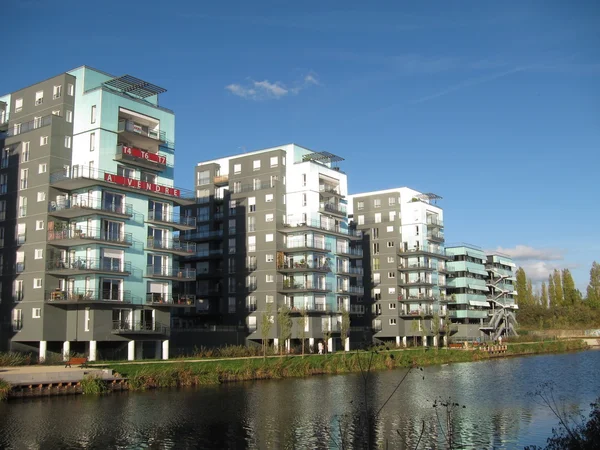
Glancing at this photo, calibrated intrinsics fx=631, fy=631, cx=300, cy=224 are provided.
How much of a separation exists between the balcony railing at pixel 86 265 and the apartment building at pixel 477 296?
67.4 metres

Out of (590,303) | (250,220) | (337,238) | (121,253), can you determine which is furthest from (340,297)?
(590,303)

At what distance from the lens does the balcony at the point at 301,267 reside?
247 feet

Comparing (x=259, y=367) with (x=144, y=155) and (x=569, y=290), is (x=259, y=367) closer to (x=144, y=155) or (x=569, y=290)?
(x=144, y=155)

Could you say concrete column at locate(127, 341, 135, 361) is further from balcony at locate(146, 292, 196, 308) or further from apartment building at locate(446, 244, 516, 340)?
apartment building at locate(446, 244, 516, 340)

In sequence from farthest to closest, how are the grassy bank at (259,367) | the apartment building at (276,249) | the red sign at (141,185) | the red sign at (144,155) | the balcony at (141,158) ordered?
the apartment building at (276,249) < the red sign at (144,155) < the balcony at (141,158) < the red sign at (141,185) < the grassy bank at (259,367)

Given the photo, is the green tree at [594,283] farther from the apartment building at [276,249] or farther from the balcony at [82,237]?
the balcony at [82,237]

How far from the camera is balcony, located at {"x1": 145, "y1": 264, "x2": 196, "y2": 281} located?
58812mm

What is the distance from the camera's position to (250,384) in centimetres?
4678

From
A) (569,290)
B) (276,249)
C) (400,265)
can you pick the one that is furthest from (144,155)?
(569,290)

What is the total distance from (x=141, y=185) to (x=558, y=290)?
118550mm

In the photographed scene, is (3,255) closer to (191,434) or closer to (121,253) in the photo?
(121,253)

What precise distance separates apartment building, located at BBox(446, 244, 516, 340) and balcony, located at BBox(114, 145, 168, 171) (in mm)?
64094

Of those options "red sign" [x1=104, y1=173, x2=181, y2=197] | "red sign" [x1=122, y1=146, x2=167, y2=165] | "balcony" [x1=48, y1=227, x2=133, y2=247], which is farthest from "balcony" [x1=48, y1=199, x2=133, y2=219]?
"red sign" [x1=122, y1=146, x2=167, y2=165]

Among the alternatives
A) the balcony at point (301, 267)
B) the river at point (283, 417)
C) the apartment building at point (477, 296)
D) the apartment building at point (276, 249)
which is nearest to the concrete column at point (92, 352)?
the river at point (283, 417)
